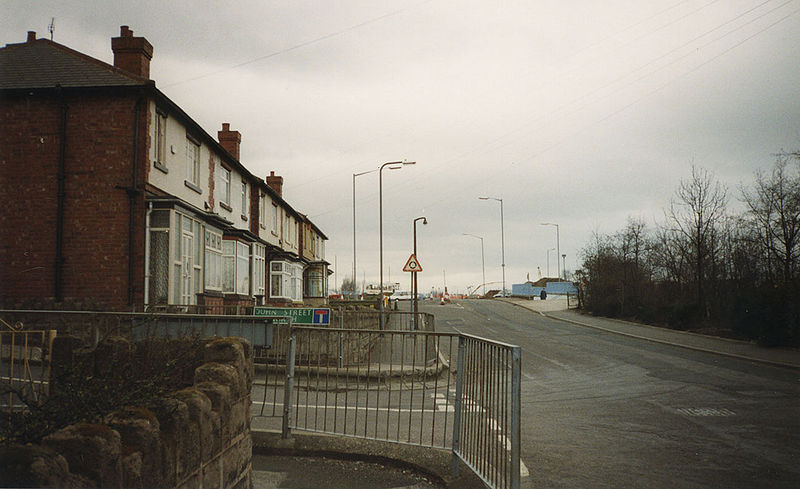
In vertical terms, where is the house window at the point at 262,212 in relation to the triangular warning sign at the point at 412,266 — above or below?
above

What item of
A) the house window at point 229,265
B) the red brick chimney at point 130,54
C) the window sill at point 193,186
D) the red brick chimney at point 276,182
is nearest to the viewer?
the red brick chimney at point 130,54

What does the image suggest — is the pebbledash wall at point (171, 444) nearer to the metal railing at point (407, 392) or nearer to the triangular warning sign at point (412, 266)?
the metal railing at point (407, 392)

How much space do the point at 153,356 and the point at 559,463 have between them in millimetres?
4426

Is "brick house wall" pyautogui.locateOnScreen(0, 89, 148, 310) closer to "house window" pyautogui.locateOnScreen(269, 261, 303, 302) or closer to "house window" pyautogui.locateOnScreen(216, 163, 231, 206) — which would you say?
"house window" pyautogui.locateOnScreen(216, 163, 231, 206)

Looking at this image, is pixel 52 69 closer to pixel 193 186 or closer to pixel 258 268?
pixel 193 186

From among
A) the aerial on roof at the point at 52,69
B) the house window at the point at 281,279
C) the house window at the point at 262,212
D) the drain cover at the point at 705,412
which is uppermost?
the aerial on roof at the point at 52,69

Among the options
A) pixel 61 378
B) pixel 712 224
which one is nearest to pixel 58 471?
pixel 61 378

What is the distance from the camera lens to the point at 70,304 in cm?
1756

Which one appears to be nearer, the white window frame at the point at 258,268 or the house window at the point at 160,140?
the house window at the point at 160,140

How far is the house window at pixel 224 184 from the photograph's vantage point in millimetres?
25875

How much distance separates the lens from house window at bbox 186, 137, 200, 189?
859 inches

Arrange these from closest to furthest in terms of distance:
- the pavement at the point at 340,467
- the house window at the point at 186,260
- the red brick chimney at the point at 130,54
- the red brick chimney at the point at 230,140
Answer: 1. the pavement at the point at 340,467
2. the house window at the point at 186,260
3. the red brick chimney at the point at 130,54
4. the red brick chimney at the point at 230,140

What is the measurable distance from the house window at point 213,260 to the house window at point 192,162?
206 cm

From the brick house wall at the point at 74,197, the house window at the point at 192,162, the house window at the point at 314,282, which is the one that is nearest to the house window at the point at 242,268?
the house window at the point at 192,162
